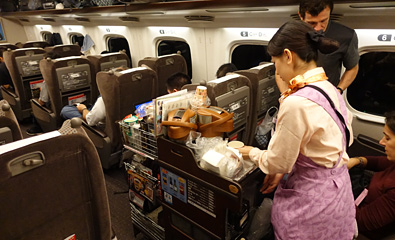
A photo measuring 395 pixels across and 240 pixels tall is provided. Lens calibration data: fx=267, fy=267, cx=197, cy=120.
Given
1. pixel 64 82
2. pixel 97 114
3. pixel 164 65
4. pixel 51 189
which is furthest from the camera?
pixel 164 65

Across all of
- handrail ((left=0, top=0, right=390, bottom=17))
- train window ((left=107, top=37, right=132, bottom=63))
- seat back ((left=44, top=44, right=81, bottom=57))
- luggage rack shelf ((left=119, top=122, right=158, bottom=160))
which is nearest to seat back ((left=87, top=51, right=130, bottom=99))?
handrail ((left=0, top=0, right=390, bottom=17))

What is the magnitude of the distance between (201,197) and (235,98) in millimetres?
897

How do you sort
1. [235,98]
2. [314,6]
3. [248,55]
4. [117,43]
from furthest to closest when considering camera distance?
[117,43] → [248,55] → [314,6] → [235,98]

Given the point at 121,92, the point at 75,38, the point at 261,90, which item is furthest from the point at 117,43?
the point at 261,90

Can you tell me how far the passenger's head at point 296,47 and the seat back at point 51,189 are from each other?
40.8 inches

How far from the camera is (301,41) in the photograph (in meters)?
1.34

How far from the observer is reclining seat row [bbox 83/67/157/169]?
288cm

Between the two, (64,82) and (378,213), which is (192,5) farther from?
(378,213)

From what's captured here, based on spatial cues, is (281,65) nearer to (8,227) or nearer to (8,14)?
(8,227)

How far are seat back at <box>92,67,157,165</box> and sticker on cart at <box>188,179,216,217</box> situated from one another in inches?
61.9

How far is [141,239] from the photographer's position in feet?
8.35

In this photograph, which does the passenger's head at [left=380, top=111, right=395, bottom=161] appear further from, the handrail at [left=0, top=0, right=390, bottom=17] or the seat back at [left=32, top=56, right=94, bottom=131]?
the seat back at [left=32, top=56, right=94, bottom=131]

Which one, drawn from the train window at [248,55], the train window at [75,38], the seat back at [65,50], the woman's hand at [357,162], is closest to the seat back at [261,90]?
the woman's hand at [357,162]

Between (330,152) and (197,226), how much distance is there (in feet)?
3.16
